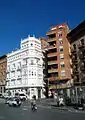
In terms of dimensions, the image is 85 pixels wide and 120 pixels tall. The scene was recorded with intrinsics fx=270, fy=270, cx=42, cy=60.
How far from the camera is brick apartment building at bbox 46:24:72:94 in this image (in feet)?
260

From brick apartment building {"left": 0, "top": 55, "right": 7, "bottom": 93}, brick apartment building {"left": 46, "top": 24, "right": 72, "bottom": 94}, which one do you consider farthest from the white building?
brick apartment building {"left": 0, "top": 55, "right": 7, "bottom": 93}

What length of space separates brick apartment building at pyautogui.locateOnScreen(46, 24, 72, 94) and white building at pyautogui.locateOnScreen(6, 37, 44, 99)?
487cm

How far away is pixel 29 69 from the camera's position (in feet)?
284

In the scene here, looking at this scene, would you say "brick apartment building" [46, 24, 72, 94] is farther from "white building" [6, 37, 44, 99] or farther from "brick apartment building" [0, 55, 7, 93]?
"brick apartment building" [0, 55, 7, 93]

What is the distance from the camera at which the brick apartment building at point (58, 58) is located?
79188mm

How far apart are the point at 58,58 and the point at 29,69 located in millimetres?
10722

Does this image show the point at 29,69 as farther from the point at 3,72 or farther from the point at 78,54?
the point at 78,54

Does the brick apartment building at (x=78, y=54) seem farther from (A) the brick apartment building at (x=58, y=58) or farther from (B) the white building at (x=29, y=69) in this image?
(B) the white building at (x=29, y=69)

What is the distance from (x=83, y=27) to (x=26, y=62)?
26028 millimetres

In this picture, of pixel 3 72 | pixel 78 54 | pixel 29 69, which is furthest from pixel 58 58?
pixel 3 72

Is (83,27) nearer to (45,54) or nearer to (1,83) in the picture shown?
(45,54)

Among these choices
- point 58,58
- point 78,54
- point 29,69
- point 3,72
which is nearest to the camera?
point 78,54

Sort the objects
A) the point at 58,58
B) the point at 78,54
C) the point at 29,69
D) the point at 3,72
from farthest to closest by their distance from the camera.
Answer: the point at 3,72
the point at 29,69
the point at 58,58
the point at 78,54

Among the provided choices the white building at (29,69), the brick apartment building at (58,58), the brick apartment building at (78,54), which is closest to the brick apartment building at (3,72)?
the white building at (29,69)
